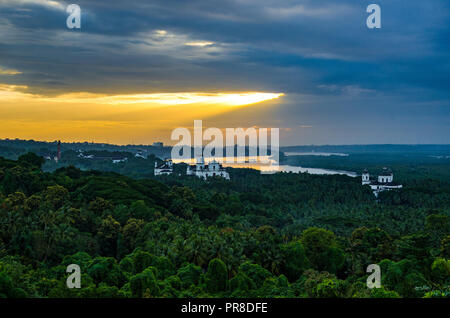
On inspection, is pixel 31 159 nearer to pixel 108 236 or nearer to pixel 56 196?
pixel 56 196

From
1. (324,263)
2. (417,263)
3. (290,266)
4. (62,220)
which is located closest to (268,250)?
(290,266)

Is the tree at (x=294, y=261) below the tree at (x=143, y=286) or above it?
below

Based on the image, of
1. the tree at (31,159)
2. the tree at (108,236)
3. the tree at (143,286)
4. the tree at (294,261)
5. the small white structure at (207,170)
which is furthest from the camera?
the small white structure at (207,170)

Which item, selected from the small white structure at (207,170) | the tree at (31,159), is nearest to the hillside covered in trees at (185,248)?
the tree at (31,159)

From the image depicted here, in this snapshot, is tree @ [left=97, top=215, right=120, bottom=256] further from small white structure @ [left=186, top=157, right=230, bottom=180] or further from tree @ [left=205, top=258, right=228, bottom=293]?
small white structure @ [left=186, top=157, right=230, bottom=180]

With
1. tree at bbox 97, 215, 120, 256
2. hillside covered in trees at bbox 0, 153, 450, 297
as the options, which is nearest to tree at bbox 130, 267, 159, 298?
hillside covered in trees at bbox 0, 153, 450, 297

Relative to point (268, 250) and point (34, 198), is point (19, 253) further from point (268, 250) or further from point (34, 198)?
point (268, 250)

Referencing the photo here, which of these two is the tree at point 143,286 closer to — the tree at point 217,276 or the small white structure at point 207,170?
the tree at point 217,276

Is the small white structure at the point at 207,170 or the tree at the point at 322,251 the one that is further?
the small white structure at the point at 207,170

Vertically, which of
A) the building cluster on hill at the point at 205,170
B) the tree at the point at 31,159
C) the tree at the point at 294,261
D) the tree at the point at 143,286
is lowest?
the tree at the point at 294,261
